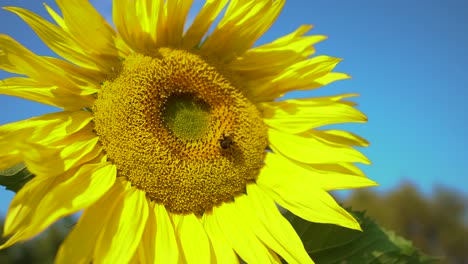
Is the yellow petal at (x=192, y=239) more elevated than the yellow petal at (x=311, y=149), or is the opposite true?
the yellow petal at (x=311, y=149)

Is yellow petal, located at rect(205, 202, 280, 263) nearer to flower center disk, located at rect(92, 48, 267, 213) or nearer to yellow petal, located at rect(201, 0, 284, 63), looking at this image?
flower center disk, located at rect(92, 48, 267, 213)

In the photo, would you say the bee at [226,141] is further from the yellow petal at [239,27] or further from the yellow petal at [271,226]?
the yellow petal at [239,27]

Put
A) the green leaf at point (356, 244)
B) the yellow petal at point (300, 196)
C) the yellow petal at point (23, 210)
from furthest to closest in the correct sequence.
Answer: the green leaf at point (356, 244)
the yellow petal at point (300, 196)
the yellow petal at point (23, 210)

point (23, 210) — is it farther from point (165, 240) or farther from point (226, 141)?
point (226, 141)

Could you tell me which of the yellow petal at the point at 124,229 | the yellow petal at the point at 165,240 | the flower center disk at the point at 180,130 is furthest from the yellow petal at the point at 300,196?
the yellow petal at the point at 124,229

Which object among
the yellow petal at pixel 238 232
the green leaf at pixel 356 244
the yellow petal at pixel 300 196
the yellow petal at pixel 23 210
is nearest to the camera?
the yellow petal at pixel 23 210

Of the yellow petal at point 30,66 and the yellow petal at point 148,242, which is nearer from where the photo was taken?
the yellow petal at point 30,66

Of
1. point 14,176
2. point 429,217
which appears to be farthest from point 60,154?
point 429,217
